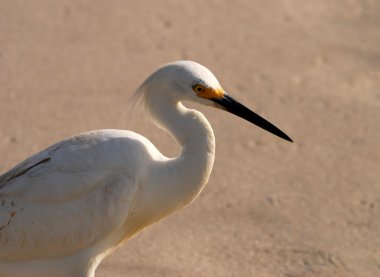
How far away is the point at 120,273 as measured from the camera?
19.3 ft

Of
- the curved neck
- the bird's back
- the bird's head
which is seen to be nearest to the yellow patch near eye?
the bird's head

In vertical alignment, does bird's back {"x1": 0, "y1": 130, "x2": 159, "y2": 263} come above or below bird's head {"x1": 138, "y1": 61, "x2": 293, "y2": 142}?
below

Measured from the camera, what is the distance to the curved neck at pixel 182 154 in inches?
195

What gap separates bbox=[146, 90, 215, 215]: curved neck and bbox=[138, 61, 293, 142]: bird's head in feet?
0.21

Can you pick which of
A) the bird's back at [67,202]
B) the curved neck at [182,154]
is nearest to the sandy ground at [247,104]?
the curved neck at [182,154]

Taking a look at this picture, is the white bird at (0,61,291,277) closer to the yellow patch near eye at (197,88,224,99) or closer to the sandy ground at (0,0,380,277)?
the yellow patch near eye at (197,88,224,99)

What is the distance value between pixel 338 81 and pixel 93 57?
2.25 metres

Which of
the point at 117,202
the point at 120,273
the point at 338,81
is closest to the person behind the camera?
the point at 117,202

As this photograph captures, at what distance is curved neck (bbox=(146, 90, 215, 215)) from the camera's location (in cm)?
496

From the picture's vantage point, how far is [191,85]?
492 centimetres

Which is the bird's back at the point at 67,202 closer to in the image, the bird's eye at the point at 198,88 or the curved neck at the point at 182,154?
the curved neck at the point at 182,154

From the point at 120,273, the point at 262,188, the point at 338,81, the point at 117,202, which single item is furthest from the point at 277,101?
the point at 117,202

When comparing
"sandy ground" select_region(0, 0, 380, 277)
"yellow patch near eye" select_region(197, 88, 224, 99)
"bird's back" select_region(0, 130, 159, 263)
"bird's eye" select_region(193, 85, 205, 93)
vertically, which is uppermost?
"bird's eye" select_region(193, 85, 205, 93)

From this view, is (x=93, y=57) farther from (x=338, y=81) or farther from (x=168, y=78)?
(x=168, y=78)
